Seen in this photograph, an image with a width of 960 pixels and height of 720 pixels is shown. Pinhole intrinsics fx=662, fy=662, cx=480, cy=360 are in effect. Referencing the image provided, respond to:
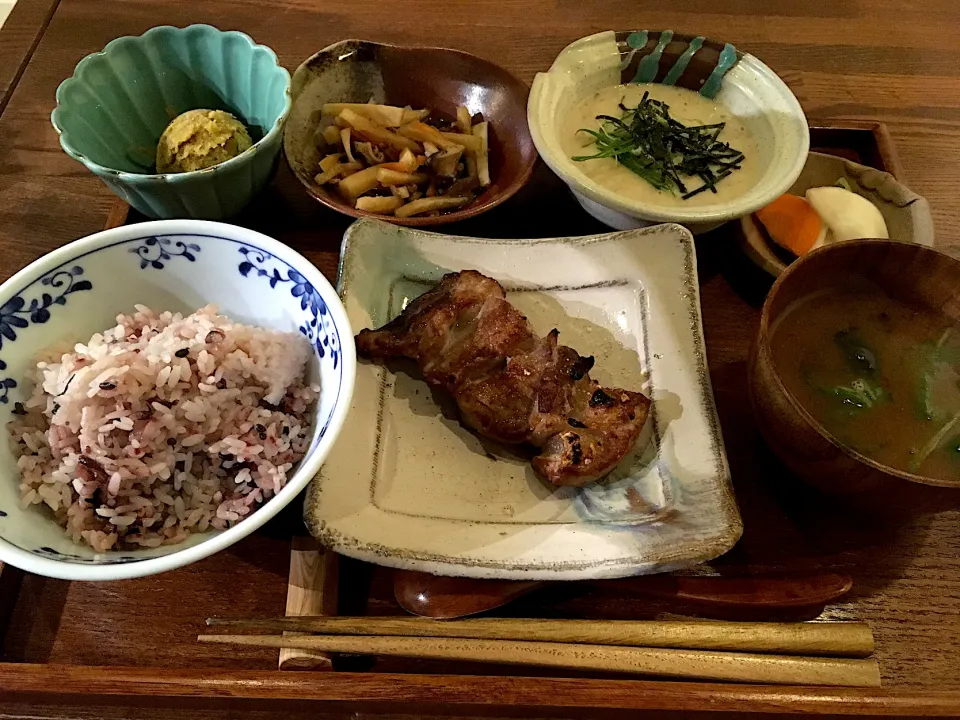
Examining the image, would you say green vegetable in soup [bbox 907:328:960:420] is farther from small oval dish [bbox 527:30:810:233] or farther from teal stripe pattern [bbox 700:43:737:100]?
teal stripe pattern [bbox 700:43:737:100]

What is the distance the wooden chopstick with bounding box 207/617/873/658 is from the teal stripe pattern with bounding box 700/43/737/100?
2035mm

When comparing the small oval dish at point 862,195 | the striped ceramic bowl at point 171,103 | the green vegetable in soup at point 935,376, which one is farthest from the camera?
the small oval dish at point 862,195

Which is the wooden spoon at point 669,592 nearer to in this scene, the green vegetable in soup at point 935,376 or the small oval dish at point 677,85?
the green vegetable in soup at point 935,376

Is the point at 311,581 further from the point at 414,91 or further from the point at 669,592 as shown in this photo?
the point at 414,91

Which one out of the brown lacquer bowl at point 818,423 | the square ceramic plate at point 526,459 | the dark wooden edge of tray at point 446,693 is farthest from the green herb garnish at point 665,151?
the dark wooden edge of tray at point 446,693

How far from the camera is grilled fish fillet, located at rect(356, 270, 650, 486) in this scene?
176 cm

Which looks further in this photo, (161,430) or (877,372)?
(877,372)

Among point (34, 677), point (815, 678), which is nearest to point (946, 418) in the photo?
point (815, 678)

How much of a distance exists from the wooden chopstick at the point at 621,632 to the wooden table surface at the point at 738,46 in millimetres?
125

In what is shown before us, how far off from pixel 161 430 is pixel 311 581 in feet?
1.66

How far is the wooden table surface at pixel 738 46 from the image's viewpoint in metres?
1.68

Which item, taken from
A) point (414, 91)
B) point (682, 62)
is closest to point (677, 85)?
point (682, 62)

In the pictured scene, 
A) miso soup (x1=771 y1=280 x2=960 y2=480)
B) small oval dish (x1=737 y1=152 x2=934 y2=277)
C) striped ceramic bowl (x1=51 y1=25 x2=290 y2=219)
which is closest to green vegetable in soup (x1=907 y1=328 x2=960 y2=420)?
miso soup (x1=771 y1=280 x2=960 y2=480)

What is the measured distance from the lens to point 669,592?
1626mm
